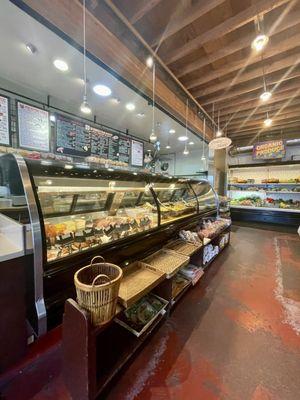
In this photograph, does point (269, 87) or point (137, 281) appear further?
point (269, 87)

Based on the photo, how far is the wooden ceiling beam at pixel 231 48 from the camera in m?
2.28

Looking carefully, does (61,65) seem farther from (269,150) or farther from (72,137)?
(269,150)

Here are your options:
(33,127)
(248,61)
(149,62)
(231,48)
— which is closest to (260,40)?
(231,48)

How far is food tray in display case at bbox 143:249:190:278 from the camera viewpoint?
77.9 inches

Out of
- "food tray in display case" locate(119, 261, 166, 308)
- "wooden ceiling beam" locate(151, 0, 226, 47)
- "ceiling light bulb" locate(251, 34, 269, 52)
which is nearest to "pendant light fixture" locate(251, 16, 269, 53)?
"ceiling light bulb" locate(251, 34, 269, 52)

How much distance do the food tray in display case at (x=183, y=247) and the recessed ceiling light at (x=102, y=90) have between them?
2755 mm

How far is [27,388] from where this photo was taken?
122 cm

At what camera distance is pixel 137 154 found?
5.41m

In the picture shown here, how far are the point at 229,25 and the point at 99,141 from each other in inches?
122

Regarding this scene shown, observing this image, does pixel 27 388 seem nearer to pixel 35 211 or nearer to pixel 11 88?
pixel 35 211

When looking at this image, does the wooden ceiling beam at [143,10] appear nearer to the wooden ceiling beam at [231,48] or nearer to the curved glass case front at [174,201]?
the wooden ceiling beam at [231,48]

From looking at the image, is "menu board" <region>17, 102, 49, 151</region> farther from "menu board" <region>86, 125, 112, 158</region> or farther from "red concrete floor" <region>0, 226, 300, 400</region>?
"red concrete floor" <region>0, 226, 300, 400</region>

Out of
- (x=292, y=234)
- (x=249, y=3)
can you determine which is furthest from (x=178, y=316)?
(x=292, y=234)

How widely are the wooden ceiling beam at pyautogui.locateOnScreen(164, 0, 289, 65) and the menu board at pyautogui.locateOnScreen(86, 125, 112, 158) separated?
214cm
